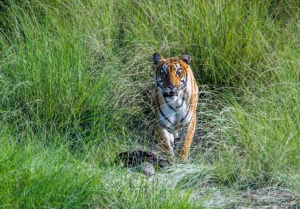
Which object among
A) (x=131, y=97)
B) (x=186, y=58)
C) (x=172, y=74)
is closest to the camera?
(x=172, y=74)

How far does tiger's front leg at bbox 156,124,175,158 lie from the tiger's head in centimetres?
30

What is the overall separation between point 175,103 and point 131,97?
481mm

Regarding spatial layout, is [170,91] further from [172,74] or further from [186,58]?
[186,58]

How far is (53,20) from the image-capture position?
756 centimetres

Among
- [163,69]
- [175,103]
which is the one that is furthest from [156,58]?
[175,103]

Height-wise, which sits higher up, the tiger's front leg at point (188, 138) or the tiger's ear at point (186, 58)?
the tiger's ear at point (186, 58)

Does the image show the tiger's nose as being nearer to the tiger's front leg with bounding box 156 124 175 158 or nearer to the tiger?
the tiger

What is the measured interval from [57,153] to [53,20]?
83.0 inches

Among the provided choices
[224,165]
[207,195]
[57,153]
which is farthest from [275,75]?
[57,153]

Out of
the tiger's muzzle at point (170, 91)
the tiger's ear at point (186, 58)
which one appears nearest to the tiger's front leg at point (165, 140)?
the tiger's muzzle at point (170, 91)

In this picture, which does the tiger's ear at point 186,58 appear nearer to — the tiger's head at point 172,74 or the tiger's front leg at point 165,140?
the tiger's head at point 172,74

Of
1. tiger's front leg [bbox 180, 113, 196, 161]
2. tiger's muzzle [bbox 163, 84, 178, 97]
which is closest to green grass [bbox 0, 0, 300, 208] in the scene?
tiger's front leg [bbox 180, 113, 196, 161]

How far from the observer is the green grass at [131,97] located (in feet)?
17.9

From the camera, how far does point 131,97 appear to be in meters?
7.37
